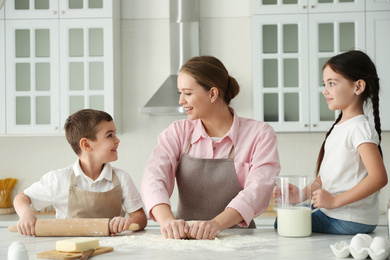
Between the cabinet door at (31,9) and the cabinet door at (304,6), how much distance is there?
1465 mm

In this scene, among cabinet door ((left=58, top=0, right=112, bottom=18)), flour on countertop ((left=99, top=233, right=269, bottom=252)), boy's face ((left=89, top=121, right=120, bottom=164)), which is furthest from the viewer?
cabinet door ((left=58, top=0, right=112, bottom=18))

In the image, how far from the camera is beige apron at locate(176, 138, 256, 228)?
6.64 ft

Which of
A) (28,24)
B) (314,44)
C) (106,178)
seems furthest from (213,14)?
(106,178)

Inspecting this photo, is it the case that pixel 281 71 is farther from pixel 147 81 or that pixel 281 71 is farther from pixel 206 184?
pixel 206 184

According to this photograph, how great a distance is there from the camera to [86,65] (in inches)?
147

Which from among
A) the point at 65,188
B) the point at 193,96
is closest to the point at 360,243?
the point at 193,96

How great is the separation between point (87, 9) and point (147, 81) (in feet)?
2.45

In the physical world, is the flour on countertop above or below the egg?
below

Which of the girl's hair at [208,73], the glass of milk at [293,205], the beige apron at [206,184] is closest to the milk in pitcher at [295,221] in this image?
the glass of milk at [293,205]

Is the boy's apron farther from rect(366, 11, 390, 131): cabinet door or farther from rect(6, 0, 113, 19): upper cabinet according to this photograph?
rect(366, 11, 390, 131): cabinet door

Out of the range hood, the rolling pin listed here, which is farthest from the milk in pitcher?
the range hood

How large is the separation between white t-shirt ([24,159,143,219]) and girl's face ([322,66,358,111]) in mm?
867

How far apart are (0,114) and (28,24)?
0.69m

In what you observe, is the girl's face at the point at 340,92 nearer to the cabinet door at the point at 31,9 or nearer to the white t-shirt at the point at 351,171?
the white t-shirt at the point at 351,171
